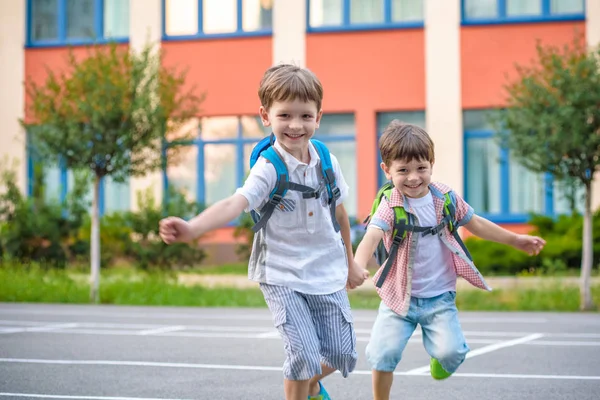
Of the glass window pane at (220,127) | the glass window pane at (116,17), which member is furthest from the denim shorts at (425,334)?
the glass window pane at (116,17)

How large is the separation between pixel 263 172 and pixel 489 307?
493 inches

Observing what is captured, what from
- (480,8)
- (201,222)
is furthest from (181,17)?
(201,222)

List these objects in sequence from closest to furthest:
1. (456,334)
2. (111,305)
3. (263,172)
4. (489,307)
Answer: (263,172)
(456,334)
(489,307)
(111,305)

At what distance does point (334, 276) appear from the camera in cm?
562

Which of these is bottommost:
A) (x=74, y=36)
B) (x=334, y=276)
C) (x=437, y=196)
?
Result: (x=334, y=276)

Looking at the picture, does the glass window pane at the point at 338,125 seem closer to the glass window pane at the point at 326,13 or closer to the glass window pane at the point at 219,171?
the glass window pane at the point at 326,13

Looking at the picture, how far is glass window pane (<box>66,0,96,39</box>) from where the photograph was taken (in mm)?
27922

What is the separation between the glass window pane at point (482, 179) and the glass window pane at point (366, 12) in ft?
12.0

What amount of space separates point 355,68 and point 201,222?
2103 centimetres

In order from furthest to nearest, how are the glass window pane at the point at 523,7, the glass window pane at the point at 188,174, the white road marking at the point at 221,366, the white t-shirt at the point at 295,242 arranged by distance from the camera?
1. the glass window pane at the point at 188,174
2. the glass window pane at the point at 523,7
3. the white road marking at the point at 221,366
4. the white t-shirt at the point at 295,242

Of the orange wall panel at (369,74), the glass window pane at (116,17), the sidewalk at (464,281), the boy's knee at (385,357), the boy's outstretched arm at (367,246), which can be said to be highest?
the glass window pane at (116,17)

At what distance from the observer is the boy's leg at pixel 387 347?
6.02 m

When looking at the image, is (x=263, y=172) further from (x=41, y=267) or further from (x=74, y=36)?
(x=74, y=36)

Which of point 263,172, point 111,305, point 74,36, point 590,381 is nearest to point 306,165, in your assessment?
point 263,172
